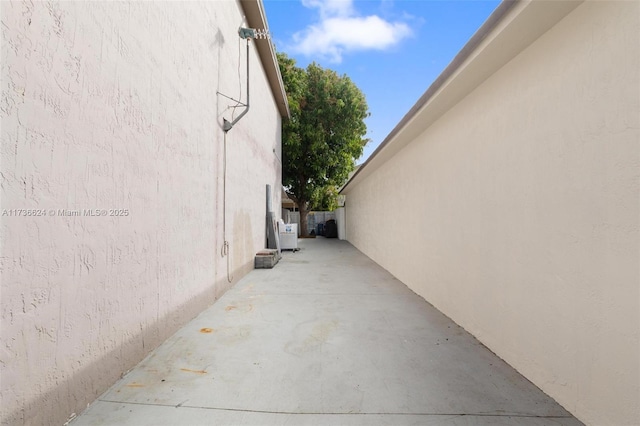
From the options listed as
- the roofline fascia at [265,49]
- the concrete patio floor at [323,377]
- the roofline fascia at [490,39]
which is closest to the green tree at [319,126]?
the roofline fascia at [265,49]

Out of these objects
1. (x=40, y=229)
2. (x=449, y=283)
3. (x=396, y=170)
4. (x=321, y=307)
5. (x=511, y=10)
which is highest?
(x=511, y=10)

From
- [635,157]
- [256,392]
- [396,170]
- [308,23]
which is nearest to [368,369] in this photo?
[256,392]

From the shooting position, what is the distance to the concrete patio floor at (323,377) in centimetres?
184

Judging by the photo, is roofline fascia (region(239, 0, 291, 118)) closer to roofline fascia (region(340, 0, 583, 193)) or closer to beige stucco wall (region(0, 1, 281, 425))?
beige stucco wall (region(0, 1, 281, 425))

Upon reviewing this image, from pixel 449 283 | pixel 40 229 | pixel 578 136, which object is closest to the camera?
pixel 40 229

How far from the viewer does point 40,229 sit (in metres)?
1.63

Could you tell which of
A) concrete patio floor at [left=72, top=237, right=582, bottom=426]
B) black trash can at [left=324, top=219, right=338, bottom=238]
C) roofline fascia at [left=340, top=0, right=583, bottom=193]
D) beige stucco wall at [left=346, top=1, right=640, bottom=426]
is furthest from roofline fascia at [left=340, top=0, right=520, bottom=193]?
black trash can at [left=324, top=219, right=338, bottom=238]

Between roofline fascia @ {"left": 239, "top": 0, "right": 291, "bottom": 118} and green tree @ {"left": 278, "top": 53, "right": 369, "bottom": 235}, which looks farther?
green tree @ {"left": 278, "top": 53, "right": 369, "bottom": 235}

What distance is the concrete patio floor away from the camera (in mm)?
1837

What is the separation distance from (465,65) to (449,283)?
2608 mm

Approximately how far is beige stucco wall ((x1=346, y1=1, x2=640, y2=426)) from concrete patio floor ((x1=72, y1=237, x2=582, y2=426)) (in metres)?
0.36

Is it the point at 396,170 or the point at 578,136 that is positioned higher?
the point at 396,170

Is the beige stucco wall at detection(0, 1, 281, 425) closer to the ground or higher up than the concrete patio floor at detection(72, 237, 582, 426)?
higher up

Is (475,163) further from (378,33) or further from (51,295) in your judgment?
(378,33)
